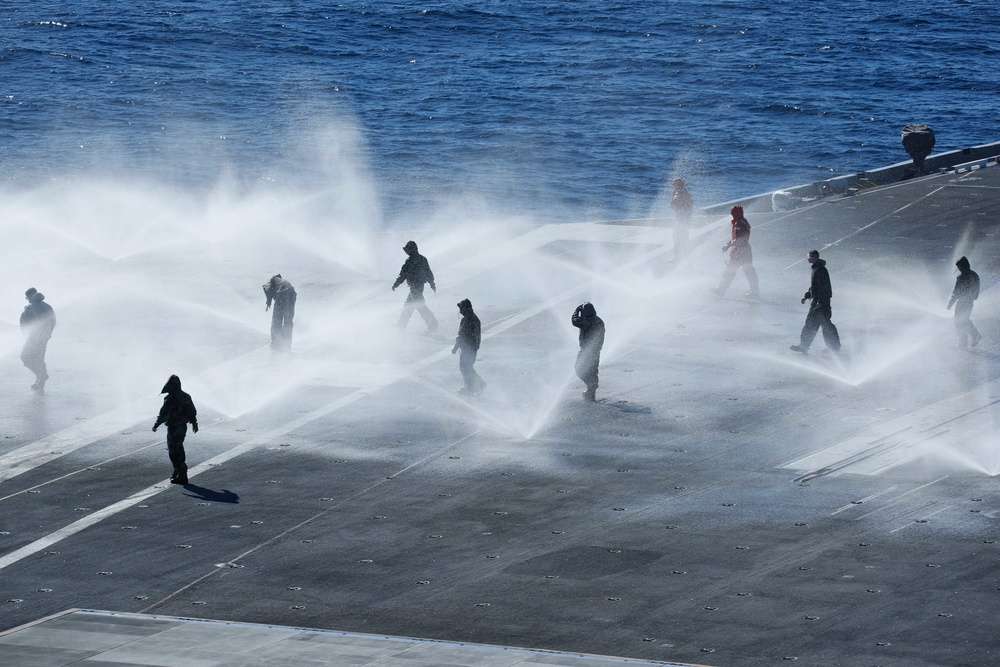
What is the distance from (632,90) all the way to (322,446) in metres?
70.8

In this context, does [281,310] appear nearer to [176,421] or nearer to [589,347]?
[589,347]

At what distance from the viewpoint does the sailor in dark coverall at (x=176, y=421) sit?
19.1 meters

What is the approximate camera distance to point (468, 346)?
2305cm

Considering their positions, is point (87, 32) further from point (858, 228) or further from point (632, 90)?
point (858, 228)

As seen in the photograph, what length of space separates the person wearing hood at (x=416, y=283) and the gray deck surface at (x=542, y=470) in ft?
1.47

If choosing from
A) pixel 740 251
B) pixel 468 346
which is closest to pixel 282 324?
pixel 468 346

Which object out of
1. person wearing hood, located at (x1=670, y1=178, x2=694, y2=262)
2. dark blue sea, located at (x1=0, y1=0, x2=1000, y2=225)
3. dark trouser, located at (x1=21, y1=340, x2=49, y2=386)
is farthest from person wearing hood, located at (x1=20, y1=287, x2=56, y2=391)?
dark blue sea, located at (x1=0, y1=0, x2=1000, y2=225)

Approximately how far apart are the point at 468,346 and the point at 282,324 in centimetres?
442

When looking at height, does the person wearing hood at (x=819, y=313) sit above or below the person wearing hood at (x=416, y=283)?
below

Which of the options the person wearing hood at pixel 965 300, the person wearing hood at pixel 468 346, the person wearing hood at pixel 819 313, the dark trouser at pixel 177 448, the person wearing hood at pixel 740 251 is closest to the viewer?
the dark trouser at pixel 177 448

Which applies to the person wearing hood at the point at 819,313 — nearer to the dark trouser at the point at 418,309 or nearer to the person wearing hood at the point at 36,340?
the dark trouser at the point at 418,309

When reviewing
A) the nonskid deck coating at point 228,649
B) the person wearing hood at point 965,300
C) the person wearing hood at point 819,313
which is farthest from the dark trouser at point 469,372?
the nonskid deck coating at point 228,649

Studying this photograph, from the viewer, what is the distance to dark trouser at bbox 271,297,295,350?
25750 mm

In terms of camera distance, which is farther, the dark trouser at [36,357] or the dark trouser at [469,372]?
the dark trouser at [36,357]
